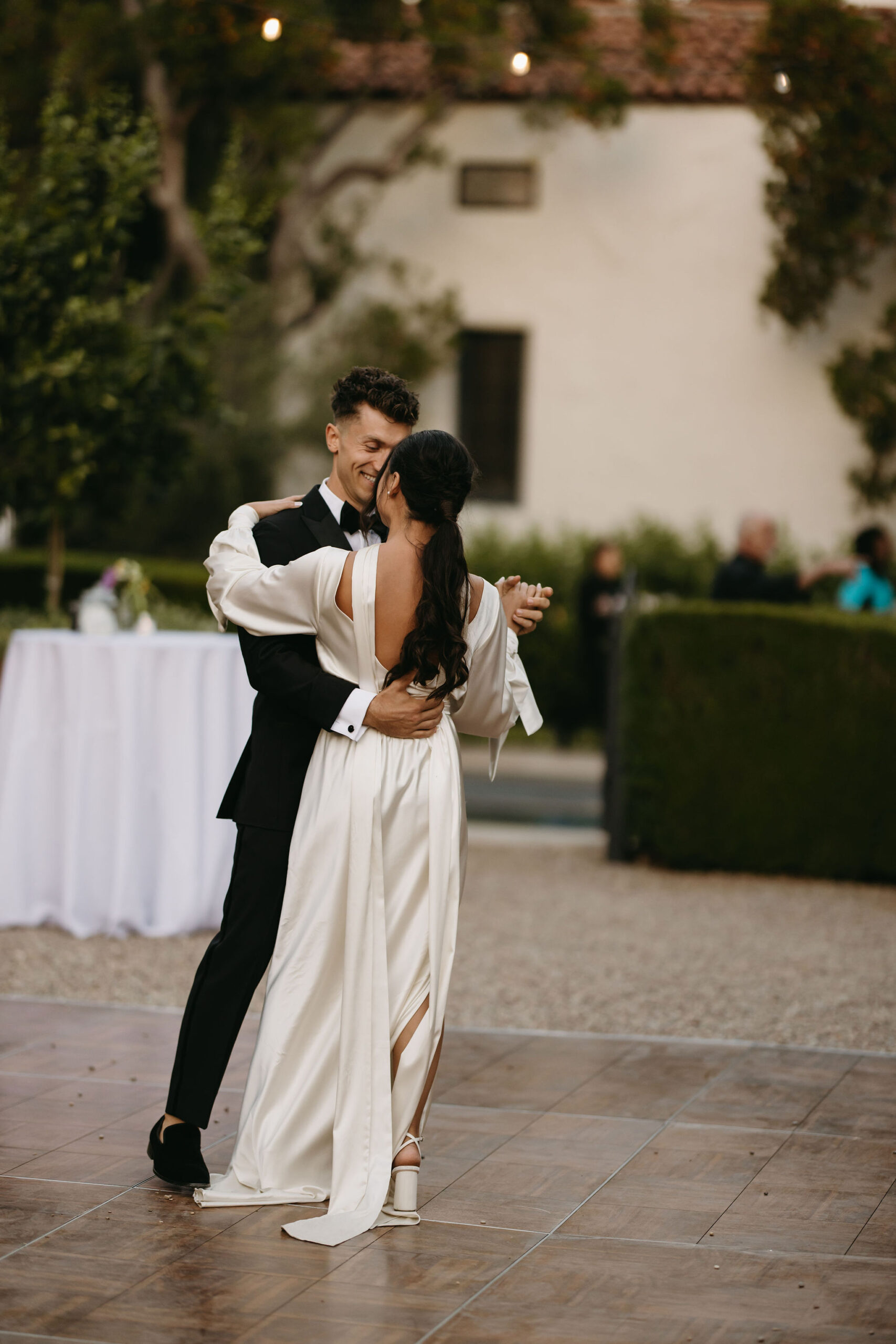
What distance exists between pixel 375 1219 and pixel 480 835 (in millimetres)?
6785

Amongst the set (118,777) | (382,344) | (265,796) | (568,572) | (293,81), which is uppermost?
(293,81)

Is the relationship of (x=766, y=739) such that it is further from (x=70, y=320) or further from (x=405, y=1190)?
(x=405, y=1190)

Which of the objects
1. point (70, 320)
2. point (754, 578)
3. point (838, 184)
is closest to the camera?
point (70, 320)

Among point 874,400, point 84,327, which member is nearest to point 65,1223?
point 84,327

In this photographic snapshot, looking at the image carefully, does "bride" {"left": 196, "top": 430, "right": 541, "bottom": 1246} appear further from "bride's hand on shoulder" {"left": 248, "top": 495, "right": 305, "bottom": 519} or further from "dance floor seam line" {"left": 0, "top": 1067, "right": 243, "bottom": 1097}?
"dance floor seam line" {"left": 0, "top": 1067, "right": 243, "bottom": 1097}

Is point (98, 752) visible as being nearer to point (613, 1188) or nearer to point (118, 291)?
point (613, 1188)

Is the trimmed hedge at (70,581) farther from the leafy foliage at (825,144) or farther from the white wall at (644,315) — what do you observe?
the leafy foliage at (825,144)

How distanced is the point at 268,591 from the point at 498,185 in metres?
14.0

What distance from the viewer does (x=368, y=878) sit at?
→ 3.91 meters

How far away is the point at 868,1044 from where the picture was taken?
5.82 meters

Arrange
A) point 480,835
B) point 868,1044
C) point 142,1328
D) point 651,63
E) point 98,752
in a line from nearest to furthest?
point 142,1328 < point 868,1044 < point 98,752 < point 480,835 < point 651,63

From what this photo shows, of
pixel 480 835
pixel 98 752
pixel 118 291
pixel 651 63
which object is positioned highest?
pixel 651 63

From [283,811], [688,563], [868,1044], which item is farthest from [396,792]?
[688,563]

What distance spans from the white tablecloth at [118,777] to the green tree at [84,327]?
2.64 metres
